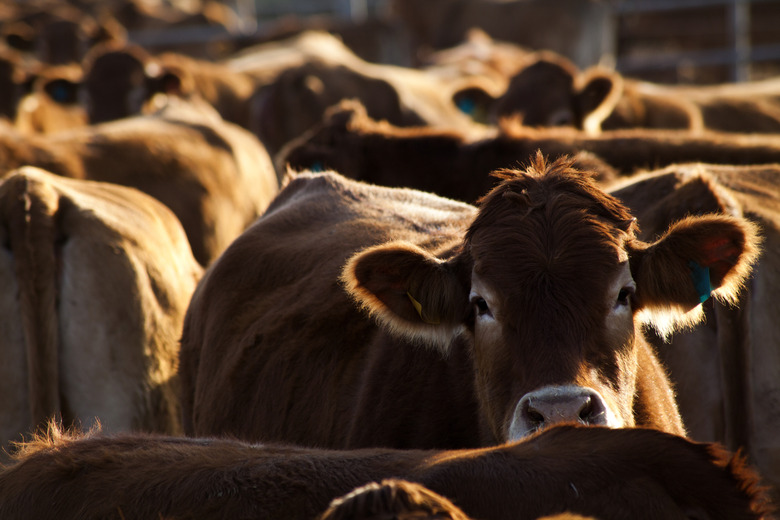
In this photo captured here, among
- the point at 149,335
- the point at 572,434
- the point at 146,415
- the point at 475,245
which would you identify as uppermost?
the point at 475,245

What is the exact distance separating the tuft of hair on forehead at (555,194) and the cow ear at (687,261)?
109 millimetres

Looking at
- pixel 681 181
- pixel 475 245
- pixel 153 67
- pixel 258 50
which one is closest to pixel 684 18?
pixel 258 50

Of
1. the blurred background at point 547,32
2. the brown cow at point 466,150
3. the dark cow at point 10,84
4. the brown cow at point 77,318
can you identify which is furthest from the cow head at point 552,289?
the blurred background at point 547,32

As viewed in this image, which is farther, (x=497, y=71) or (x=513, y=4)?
(x=513, y=4)

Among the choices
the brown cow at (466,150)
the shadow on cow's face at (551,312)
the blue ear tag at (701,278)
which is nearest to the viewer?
the shadow on cow's face at (551,312)

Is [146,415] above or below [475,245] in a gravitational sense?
below

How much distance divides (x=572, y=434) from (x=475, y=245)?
1035 millimetres

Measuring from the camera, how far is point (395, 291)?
3.16m

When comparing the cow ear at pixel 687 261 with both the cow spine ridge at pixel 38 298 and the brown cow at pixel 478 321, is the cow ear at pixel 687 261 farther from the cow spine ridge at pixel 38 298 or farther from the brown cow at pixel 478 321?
the cow spine ridge at pixel 38 298

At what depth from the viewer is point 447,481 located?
199cm

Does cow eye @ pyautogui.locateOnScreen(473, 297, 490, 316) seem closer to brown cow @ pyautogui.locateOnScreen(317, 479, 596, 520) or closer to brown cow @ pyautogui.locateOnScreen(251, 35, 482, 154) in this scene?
brown cow @ pyautogui.locateOnScreen(317, 479, 596, 520)

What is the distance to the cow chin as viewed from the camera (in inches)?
101

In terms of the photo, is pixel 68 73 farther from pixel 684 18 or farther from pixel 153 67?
pixel 684 18

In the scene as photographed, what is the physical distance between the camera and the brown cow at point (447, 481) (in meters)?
1.96
